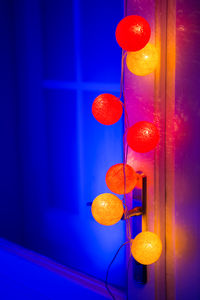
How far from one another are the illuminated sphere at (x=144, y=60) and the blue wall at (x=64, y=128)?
0.31 m

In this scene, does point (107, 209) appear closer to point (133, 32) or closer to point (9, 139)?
point (133, 32)

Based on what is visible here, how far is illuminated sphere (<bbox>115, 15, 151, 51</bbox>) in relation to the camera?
742 millimetres

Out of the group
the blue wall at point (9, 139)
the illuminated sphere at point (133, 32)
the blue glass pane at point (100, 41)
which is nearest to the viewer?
the illuminated sphere at point (133, 32)

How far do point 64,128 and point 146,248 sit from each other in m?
0.76

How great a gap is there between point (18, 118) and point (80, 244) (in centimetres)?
77

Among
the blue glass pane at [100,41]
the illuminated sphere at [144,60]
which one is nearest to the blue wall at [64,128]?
the blue glass pane at [100,41]

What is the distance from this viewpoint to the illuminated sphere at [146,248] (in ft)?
2.77

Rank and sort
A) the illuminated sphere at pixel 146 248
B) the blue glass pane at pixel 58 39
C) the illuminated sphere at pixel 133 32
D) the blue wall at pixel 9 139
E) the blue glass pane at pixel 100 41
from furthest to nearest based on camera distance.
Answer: the blue wall at pixel 9 139 → the blue glass pane at pixel 58 39 → the blue glass pane at pixel 100 41 → the illuminated sphere at pixel 146 248 → the illuminated sphere at pixel 133 32

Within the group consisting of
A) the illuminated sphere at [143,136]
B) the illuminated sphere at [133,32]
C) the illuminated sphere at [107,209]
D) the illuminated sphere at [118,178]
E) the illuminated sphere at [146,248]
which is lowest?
the illuminated sphere at [146,248]

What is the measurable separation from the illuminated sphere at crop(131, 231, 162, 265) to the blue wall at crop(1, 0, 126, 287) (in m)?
0.39

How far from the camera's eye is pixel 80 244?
1.41 metres

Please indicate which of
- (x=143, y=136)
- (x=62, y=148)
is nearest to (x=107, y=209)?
(x=143, y=136)

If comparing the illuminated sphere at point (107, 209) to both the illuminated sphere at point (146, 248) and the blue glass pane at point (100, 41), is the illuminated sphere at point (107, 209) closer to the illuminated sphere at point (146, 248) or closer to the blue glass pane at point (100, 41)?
the illuminated sphere at point (146, 248)

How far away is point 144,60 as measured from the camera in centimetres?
83
